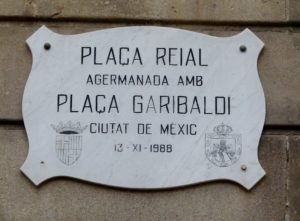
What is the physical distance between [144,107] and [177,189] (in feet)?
1.40

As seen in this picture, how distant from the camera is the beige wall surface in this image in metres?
5.36

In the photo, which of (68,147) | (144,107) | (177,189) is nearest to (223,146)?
(177,189)

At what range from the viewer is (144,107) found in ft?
17.8

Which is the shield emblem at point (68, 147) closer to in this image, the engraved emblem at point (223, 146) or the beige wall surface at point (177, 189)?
the beige wall surface at point (177, 189)

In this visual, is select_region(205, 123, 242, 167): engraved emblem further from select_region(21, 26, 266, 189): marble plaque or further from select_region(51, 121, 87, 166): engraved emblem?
select_region(51, 121, 87, 166): engraved emblem

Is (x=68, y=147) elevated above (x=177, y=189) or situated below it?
above

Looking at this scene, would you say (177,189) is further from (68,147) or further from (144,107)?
(68,147)

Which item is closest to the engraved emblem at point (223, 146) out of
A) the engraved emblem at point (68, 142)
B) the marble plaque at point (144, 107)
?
the marble plaque at point (144, 107)

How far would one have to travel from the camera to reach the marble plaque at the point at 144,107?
5359mm

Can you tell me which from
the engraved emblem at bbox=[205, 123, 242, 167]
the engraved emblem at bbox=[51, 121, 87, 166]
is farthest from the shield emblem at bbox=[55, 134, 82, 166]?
the engraved emblem at bbox=[205, 123, 242, 167]

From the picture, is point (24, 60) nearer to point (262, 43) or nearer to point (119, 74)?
point (119, 74)

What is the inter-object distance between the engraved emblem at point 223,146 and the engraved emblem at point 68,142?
609 millimetres

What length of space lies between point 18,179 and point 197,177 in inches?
33.8

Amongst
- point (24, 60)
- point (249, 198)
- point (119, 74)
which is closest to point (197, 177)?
point (249, 198)
